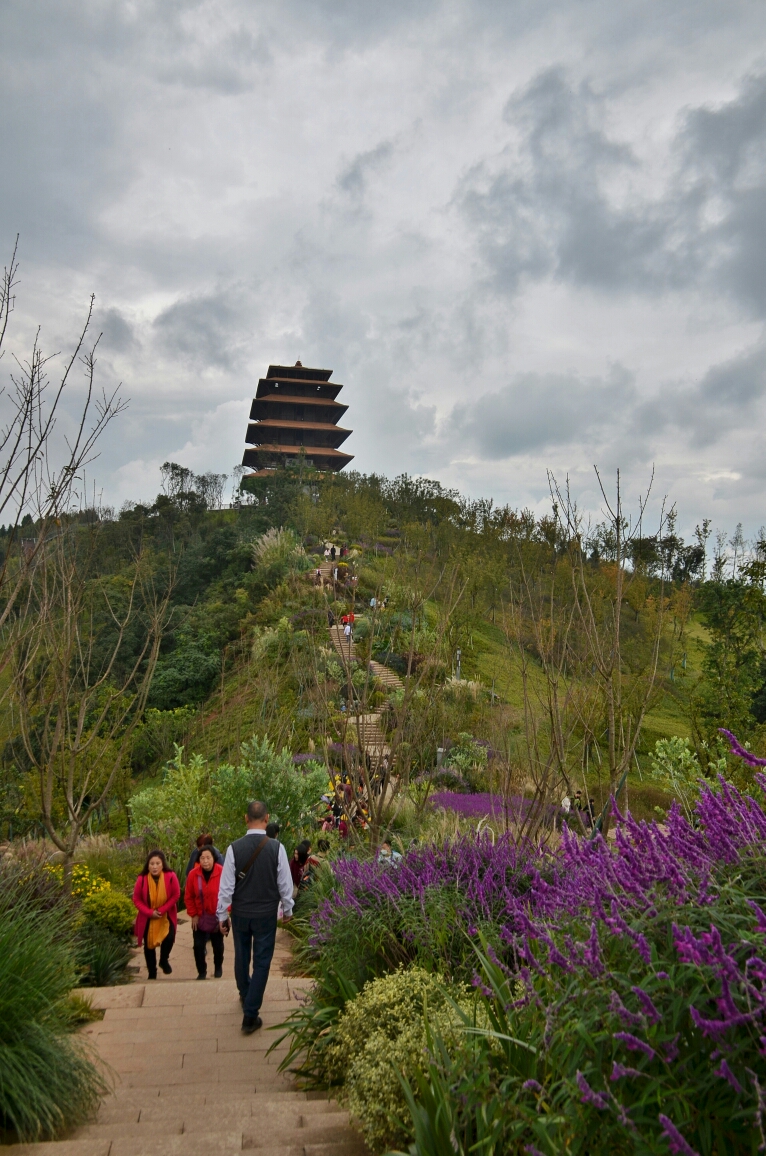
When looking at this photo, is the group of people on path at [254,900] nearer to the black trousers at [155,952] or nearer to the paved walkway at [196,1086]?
the paved walkway at [196,1086]

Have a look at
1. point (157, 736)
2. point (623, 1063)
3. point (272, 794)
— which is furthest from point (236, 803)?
point (157, 736)

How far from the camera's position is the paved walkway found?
316cm

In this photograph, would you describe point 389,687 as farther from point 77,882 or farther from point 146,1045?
point 146,1045

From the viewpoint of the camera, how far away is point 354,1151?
3.14 metres

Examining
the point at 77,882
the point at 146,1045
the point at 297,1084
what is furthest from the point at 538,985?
the point at 77,882

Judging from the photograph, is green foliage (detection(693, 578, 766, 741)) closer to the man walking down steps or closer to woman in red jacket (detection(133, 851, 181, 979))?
woman in red jacket (detection(133, 851, 181, 979))

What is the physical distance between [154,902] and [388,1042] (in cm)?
359

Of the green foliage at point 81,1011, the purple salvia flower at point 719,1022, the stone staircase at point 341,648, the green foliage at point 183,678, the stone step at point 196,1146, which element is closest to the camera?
the purple salvia flower at point 719,1022

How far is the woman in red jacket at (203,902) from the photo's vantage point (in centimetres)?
638

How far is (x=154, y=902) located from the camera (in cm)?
636

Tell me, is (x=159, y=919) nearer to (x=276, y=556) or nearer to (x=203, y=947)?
(x=203, y=947)

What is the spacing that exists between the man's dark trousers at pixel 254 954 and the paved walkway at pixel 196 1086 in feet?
0.60

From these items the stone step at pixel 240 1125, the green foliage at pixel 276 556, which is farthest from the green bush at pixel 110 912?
the green foliage at pixel 276 556

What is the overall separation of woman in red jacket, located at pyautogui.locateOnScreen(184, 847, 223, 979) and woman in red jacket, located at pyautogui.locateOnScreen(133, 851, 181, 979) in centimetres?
16
